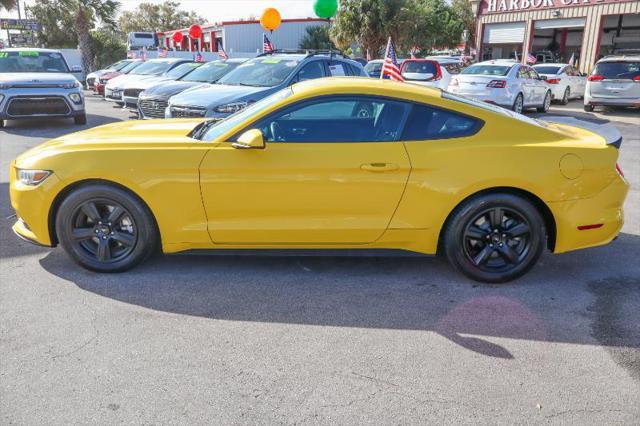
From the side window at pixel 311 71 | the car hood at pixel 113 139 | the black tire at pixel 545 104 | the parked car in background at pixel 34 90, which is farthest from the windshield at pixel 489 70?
the car hood at pixel 113 139

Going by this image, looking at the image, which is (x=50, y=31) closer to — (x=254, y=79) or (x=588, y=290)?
(x=254, y=79)

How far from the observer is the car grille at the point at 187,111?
29.8 ft

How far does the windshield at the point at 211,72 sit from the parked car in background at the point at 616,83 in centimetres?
1087

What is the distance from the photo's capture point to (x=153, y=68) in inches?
663

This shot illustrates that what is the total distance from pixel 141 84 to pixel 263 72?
5.79 meters

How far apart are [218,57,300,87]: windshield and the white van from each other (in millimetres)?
34505

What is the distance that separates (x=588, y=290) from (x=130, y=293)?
353 cm

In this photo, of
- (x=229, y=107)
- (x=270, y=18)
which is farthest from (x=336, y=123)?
(x=270, y=18)

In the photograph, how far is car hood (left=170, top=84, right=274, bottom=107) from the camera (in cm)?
909

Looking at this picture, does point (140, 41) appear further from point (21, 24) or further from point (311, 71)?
point (311, 71)

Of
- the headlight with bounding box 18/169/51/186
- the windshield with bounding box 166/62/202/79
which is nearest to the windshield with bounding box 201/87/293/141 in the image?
the headlight with bounding box 18/169/51/186

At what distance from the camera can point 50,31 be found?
43.0 m

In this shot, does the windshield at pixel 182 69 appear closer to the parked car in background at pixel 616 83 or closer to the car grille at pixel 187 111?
the car grille at pixel 187 111

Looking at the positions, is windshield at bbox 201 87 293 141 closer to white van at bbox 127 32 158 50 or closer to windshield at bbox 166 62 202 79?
windshield at bbox 166 62 202 79
